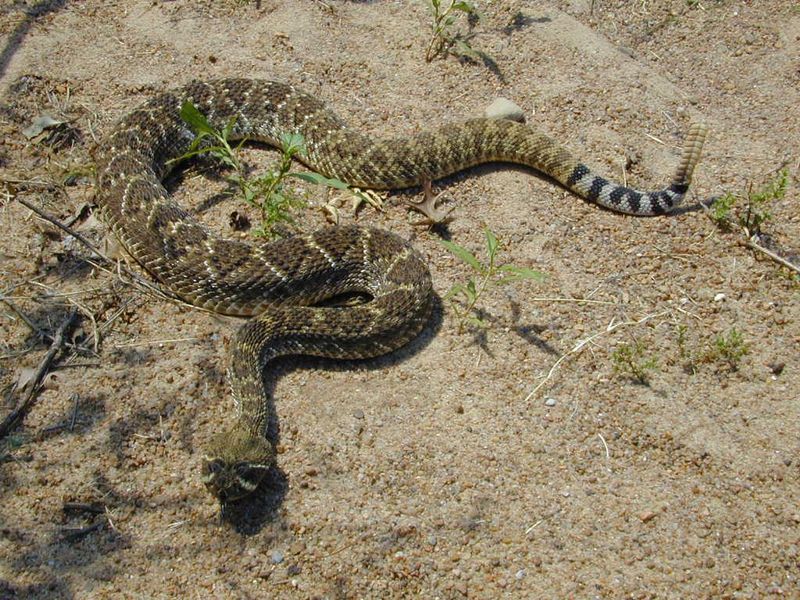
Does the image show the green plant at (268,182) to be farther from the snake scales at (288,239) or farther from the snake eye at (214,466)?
the snake eye at (214,466)

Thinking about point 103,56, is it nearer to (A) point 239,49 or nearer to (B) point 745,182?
(A) point 239,49

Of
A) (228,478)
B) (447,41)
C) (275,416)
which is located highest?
(447,41)

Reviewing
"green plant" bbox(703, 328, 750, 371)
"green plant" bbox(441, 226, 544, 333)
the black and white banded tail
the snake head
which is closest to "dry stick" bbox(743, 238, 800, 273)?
the black and white banded tail

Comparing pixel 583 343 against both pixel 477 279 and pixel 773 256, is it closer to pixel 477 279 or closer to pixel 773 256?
pixel 477 279

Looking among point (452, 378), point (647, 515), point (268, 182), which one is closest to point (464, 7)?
point (268, 182)

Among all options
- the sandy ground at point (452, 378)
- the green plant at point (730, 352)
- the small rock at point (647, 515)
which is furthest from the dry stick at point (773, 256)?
the small rock at point (647, 515)

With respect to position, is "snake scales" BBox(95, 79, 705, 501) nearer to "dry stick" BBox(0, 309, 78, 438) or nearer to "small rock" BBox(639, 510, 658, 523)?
"dry stick" BBox(0, 309, 78, 438)

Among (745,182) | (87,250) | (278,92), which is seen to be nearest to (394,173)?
(278,92)
